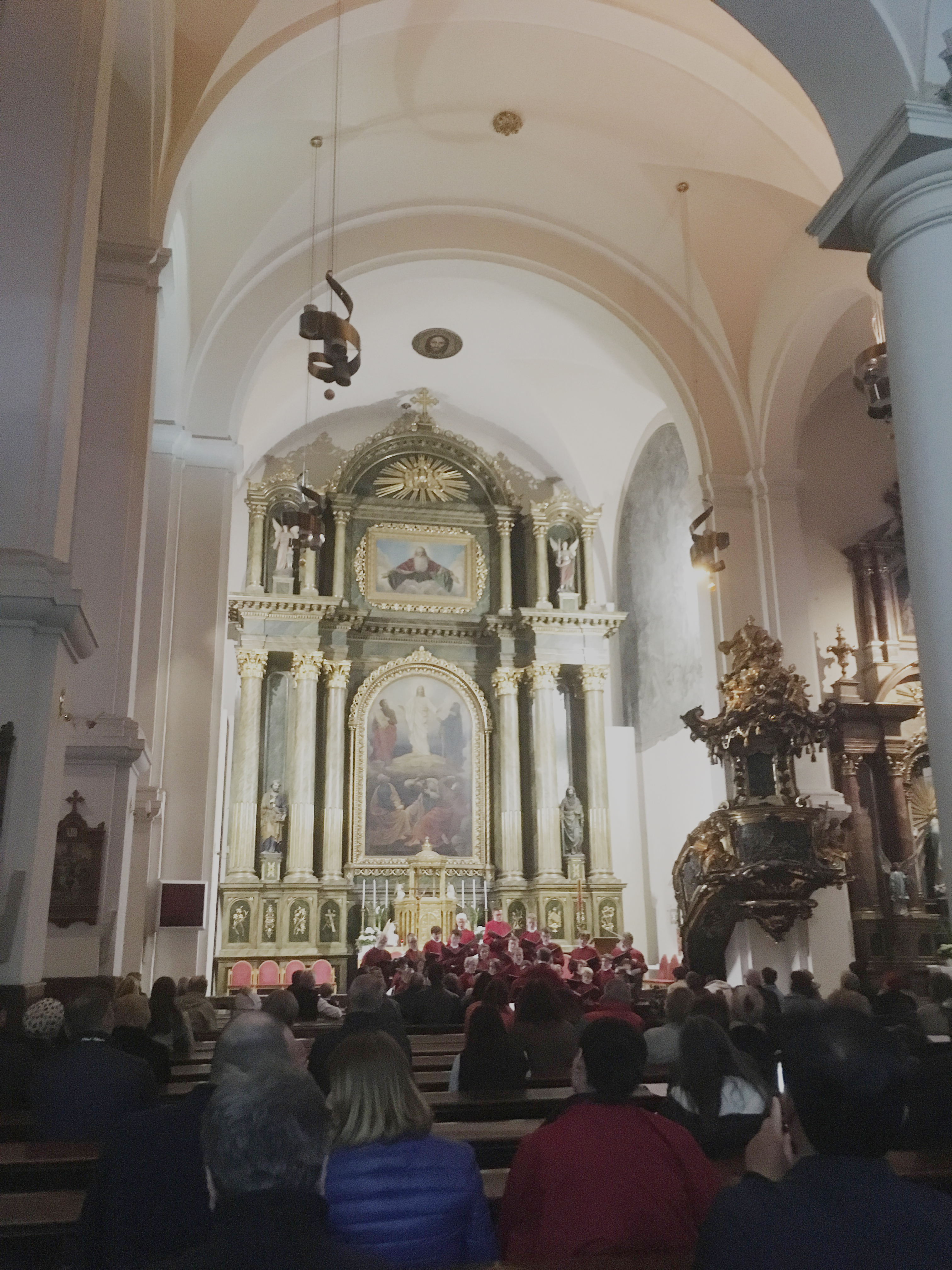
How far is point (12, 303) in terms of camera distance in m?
5.11

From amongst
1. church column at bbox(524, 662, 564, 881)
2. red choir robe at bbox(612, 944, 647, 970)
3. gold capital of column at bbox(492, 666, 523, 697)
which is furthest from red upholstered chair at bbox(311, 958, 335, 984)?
gold capital of column at bbox(492, 666, 523, 697)

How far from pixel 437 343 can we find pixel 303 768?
22.7 feet

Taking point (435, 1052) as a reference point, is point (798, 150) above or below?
above

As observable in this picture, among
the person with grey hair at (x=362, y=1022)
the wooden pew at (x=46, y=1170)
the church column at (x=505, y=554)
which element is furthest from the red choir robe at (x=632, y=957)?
the wooden pew at (x=46, y=1170)

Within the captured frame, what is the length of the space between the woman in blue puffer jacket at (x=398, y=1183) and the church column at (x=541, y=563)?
15.2 m

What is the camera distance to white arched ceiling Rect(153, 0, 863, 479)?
9.79 m

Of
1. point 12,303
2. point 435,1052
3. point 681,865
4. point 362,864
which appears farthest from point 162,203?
point 362,864

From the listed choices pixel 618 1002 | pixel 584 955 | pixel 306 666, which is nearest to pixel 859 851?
pixel 584 955

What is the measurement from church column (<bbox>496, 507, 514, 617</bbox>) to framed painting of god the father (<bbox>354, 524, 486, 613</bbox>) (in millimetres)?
377

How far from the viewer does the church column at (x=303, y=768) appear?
15.3m

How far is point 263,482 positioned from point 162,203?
8586mm

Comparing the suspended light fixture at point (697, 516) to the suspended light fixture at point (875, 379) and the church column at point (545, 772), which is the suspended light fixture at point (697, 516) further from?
the church column at point (545, 772)

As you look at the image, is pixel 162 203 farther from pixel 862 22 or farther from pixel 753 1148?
pixel 753 1148

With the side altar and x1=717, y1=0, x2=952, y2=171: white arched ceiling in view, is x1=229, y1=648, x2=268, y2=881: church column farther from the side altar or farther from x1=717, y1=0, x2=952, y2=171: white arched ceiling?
x1=717, y1=0, x2=952, y2=171: white arched ceiling
